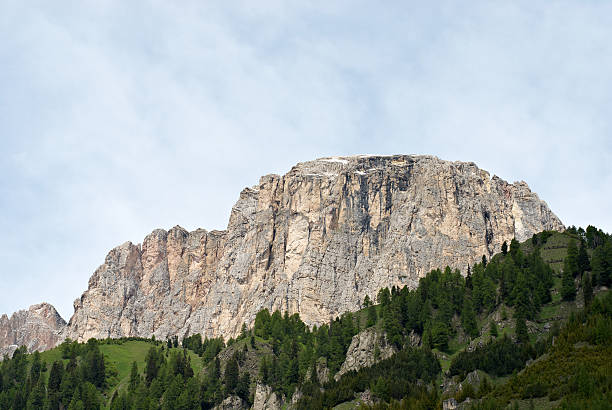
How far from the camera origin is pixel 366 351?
17200cm

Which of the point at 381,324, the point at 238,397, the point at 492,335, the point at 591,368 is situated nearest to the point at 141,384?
the point at 238,397

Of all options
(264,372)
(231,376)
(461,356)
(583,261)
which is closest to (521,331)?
(461,356)

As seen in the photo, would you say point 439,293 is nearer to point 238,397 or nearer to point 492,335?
point 492,335

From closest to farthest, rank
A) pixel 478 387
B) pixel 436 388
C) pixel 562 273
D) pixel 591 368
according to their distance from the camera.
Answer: pixel 591 368, pixel 478 387, pixel 436 388, pixel 562 273

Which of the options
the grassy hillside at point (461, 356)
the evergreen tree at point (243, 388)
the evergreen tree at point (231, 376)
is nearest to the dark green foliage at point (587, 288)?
the grassy hillside at point (461, 356)

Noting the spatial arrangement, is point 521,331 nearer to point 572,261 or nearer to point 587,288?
point 587,288

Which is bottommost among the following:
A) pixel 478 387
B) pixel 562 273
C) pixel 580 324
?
pixel 478 387

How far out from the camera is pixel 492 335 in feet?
488

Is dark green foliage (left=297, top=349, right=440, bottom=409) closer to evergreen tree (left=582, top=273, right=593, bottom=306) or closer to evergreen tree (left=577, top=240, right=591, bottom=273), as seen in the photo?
evergreen tree (left=582, top=273, right=593, bottom=306)

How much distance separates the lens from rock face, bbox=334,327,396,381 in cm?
16775

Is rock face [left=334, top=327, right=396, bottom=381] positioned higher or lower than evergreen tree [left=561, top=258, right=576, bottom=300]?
lower

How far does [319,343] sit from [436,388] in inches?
2290

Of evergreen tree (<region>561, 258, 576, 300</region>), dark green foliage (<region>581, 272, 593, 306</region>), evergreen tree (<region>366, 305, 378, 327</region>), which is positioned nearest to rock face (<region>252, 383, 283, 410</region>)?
evergreen tree (<region>366, 305, 378, 327</region>)

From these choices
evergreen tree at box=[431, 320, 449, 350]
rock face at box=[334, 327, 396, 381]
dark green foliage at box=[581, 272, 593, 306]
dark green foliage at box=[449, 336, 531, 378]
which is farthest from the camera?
rock face at box=[334, 327, 396, 381]
